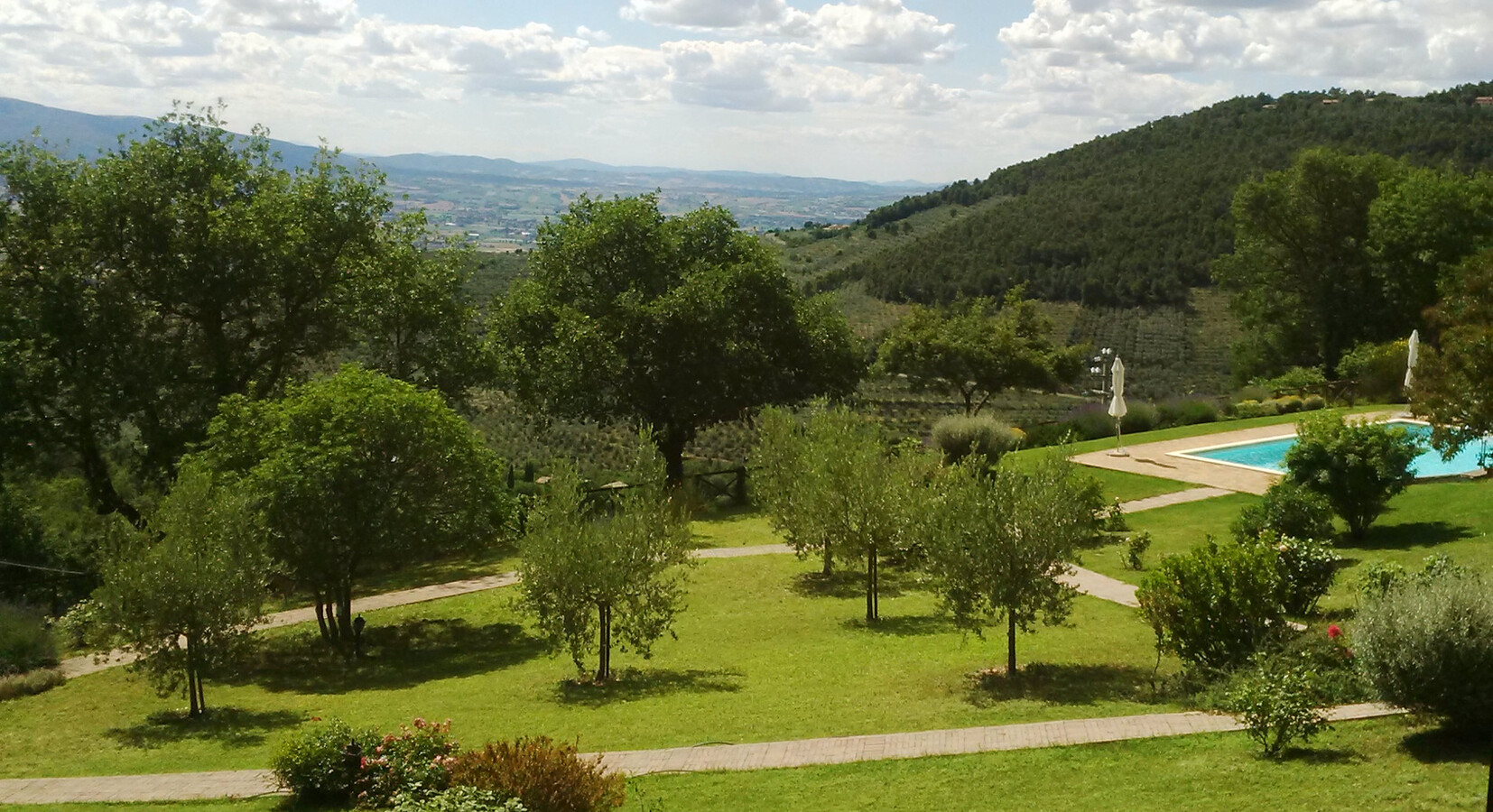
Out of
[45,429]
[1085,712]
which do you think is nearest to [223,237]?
[45,429]

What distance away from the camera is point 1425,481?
21703 millimetres

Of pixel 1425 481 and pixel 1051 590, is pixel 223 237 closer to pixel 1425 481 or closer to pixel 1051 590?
pixel 1051 590

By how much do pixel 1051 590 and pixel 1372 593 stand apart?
333 centimetres

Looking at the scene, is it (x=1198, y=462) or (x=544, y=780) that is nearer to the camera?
(x=544, y=780)

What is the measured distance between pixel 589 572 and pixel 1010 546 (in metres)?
5.22

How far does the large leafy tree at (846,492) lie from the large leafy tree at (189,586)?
8.17 meters

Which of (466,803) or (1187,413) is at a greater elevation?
(466,803)

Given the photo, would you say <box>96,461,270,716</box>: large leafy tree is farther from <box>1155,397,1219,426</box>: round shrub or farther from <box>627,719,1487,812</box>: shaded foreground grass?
<box>1155,397,1219,426</box>: round shrub

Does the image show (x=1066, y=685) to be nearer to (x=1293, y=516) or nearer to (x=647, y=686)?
(x=647, y=686)

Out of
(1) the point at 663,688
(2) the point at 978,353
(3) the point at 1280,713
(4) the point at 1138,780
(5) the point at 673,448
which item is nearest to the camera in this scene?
(4) the point at 1138,780

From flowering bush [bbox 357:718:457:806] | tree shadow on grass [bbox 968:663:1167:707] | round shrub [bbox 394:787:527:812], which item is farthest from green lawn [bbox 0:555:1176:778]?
round shrub [bbox 394:787:527:812]

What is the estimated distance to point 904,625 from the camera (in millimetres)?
17312

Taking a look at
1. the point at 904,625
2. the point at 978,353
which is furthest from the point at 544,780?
the point at 978,353

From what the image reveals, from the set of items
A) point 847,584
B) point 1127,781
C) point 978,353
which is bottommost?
point 847,584
